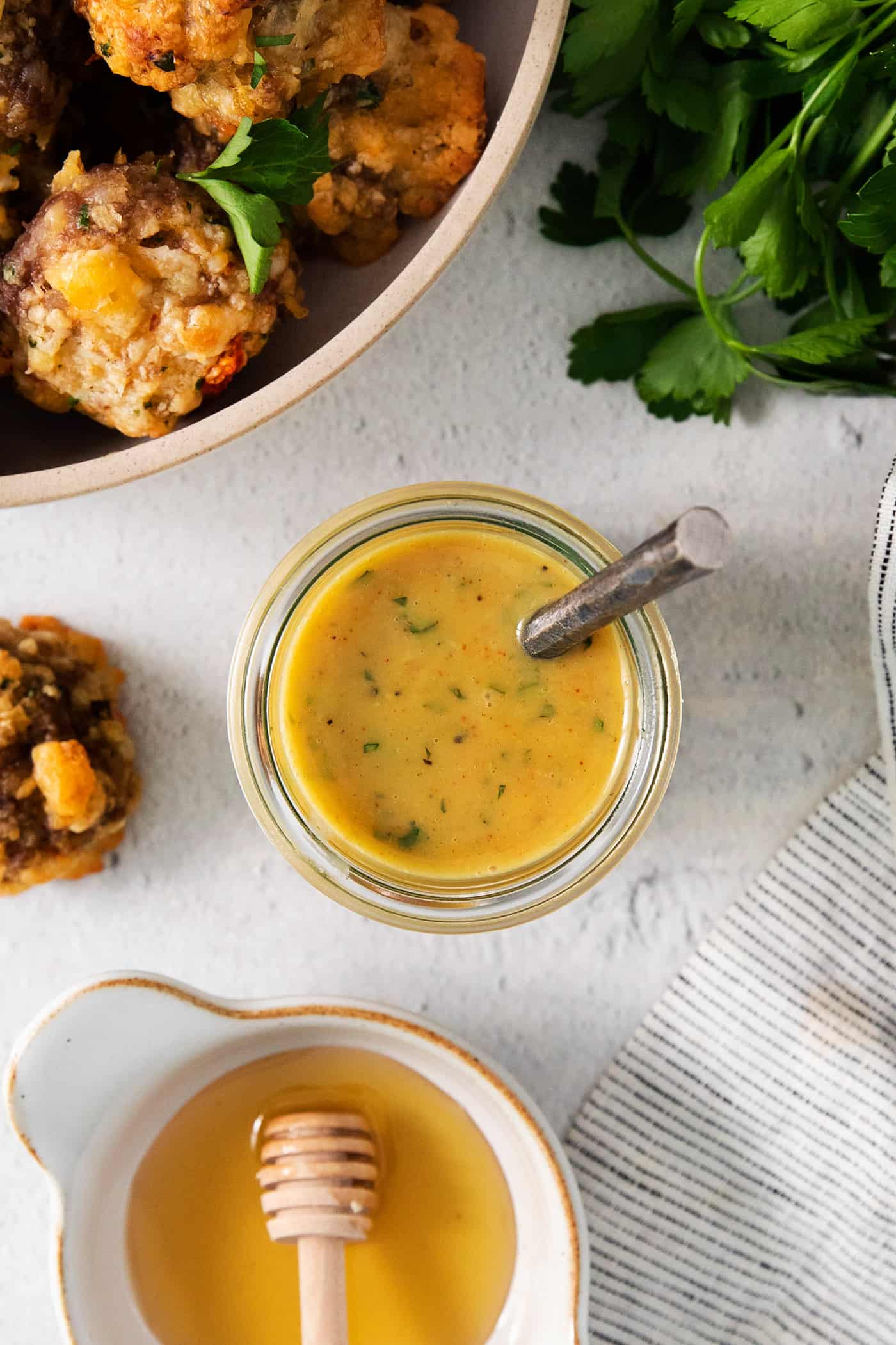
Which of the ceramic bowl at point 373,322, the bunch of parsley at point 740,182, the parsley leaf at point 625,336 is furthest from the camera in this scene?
the parsley leaf at point 625,336

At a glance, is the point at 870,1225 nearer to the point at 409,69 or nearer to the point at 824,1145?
the point at 824,1145

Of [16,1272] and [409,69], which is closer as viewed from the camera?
[409,69]

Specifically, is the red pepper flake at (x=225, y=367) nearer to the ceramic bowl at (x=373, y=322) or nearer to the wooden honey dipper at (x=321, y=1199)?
the ceramic bowl at (x=373, y=322)

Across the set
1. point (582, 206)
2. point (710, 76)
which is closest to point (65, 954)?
point (582, 206)

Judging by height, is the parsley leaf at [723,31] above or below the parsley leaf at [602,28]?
above

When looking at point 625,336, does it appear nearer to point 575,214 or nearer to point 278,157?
point 575,214

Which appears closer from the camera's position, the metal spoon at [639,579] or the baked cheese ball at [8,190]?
the metal spoon at [639,579]

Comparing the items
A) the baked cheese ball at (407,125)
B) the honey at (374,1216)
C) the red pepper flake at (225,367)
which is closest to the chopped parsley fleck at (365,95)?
the baked cheese ball at (407,125)

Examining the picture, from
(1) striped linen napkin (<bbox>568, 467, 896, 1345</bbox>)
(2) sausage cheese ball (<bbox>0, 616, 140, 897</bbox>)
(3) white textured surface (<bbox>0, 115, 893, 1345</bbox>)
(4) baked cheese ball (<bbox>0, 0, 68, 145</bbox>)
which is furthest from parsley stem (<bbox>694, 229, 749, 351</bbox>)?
(2) sausage cheese ball (<bbox>0, 616, 140, 897</bbox>)
